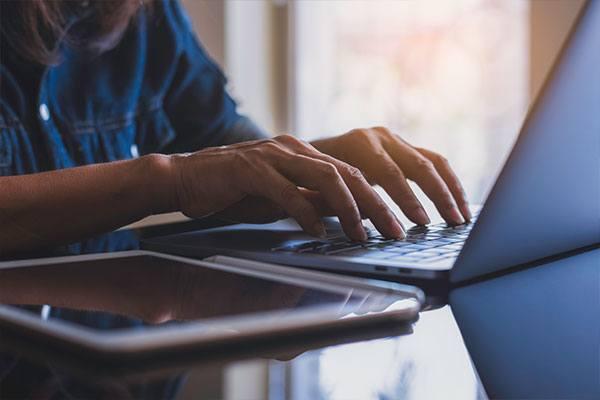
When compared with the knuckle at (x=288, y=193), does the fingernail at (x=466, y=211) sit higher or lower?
lower

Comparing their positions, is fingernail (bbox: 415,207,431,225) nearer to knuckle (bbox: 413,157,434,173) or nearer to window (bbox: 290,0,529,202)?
knuckle (bbox: 413,157,434,173)

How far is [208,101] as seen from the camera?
146cm

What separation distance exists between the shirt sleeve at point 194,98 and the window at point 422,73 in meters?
1.12

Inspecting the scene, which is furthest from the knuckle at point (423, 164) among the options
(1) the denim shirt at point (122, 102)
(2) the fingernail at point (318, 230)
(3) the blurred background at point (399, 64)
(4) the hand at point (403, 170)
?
(3) the blurred background at point (399, 64)

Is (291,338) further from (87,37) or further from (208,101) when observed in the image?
(208,101)

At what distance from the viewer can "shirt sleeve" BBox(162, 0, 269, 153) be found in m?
1.45

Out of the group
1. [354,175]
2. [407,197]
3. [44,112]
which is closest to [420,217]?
[407,197]

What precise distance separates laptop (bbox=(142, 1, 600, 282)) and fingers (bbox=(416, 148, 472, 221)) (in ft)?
0.56

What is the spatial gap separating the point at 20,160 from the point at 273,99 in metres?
1.94

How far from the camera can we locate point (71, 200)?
2.17 feet

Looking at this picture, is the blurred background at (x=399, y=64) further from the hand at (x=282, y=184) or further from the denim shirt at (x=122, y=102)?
the hand at (x=282, y=184)

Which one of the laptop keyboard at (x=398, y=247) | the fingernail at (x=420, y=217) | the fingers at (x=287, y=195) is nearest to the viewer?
the laptop keyboard at (x=398, y=247)

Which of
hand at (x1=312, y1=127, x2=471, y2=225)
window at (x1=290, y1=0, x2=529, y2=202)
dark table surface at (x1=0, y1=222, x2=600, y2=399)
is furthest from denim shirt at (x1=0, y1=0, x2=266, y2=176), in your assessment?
window at (x1=290, y1=0, x2=529, y2=202)

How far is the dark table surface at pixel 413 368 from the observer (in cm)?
29
